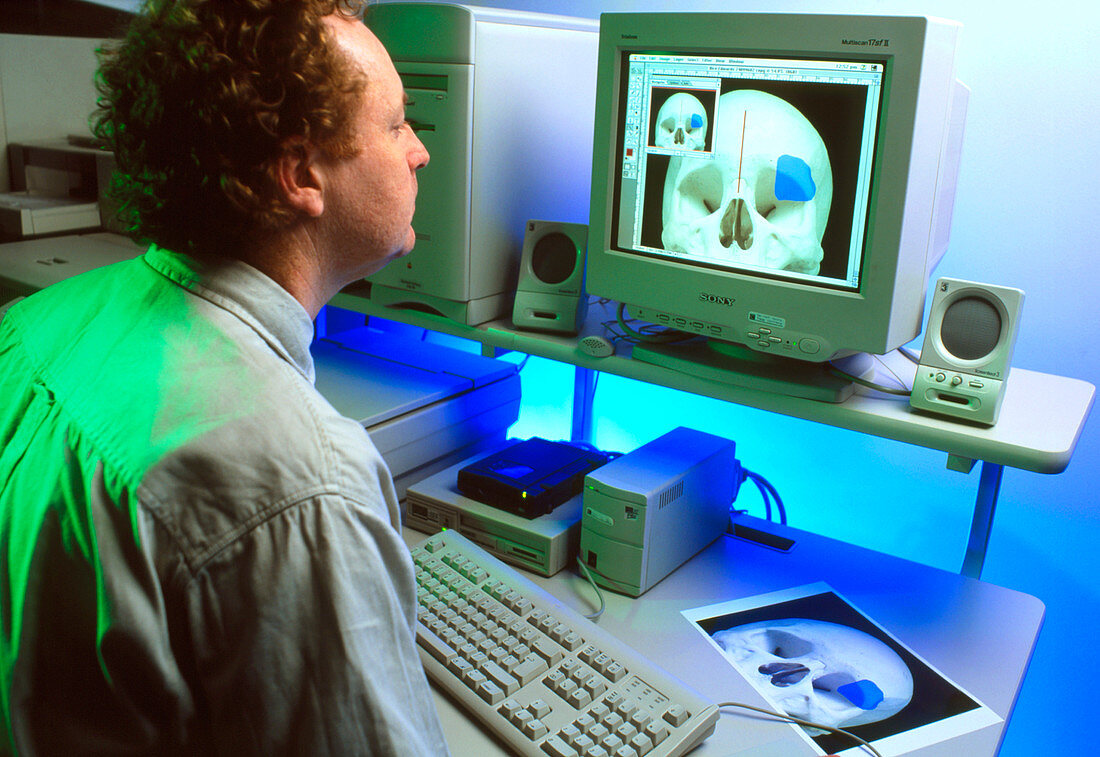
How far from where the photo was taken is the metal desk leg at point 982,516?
1177 millimetres

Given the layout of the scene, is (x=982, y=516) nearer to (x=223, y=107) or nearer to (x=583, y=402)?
(x=583, y=402)

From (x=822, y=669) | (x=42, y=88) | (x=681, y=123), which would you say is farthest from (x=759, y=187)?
(x=42, y=88)

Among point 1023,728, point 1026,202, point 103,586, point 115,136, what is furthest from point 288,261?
point 1023,728

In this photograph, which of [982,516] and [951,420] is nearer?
[951,420]

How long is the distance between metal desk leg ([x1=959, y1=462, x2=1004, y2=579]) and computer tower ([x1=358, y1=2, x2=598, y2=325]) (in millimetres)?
767

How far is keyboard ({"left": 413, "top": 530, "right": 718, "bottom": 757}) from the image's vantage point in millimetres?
894

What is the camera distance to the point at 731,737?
945mm

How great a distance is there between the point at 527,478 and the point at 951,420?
60cm

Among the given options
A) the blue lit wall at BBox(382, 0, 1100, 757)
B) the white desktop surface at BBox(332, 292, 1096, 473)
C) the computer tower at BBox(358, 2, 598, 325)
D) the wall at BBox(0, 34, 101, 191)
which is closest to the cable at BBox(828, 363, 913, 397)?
the white desktop surface at BBox(332, 292, 1096, 473)

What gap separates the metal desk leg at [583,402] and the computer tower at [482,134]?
1.10ft

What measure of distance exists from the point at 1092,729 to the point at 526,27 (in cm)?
153

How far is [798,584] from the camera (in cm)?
125

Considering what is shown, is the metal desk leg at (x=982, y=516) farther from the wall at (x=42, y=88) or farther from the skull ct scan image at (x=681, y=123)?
the wall at (x=42, y=88)

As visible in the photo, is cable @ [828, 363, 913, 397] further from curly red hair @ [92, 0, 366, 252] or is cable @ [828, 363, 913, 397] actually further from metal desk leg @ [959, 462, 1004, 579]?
curly red hair @ [92, 0, 366, 252]
